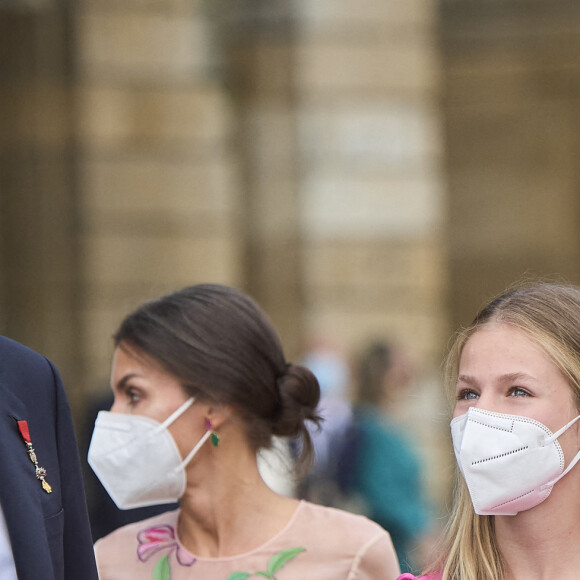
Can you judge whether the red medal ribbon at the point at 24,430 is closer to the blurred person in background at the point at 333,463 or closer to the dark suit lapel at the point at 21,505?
the dark suit lapel at the point at 21,505

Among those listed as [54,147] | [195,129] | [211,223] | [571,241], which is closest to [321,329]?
[211,223]

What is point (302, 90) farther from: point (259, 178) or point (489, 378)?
point (489, 378)

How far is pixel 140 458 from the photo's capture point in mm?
3311

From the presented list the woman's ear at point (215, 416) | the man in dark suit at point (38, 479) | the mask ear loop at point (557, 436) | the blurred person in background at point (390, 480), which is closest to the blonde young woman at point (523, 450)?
the mask ear loop at point (557, 436)

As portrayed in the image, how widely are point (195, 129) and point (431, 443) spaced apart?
318cm

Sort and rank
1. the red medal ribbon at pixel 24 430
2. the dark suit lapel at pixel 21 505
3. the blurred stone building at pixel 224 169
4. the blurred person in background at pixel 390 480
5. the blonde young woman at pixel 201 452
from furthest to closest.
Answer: the blurred stone building at pixel 224 169
the blurred person in background at pixel 390 480
the blonde young woman at pixel 201 452
the red medal ribbon at pixel 24 430
the dark suit lapel at pixel 21 505

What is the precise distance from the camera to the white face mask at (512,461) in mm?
2434

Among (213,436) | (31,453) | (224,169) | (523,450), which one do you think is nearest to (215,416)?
(213,436)

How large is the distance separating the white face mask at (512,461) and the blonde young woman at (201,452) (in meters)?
0.83

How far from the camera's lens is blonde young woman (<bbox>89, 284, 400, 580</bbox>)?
324 centimetres

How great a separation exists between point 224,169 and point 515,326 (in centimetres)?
639

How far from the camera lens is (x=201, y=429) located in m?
3.32

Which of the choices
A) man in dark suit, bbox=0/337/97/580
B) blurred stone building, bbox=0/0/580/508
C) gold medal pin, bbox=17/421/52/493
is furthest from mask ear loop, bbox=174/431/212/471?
blurred stone building, bbox=0/0/580/508

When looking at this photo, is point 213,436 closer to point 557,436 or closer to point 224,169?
point 557,436
